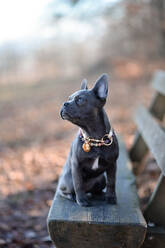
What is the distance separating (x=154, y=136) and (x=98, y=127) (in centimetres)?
84

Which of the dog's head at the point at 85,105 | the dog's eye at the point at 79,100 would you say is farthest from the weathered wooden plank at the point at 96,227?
the dog's eye at the point at 79,100

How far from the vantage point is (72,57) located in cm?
1141

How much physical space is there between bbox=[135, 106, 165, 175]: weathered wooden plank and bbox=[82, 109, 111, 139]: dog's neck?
482 mm

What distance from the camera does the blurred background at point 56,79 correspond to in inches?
156

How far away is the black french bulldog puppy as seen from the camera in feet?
6.68

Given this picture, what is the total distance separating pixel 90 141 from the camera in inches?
83.0

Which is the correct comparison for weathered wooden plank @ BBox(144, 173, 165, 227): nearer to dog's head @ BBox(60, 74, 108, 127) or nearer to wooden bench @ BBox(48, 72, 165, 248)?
wooden bench @ BBox(48, 72, 165, 248)

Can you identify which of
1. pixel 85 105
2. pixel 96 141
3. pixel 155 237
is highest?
pixel 85 105

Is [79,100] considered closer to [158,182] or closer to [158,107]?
[158,182]

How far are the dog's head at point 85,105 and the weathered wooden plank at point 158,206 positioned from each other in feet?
2.46

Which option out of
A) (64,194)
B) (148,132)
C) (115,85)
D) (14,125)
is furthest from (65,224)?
(115,85)

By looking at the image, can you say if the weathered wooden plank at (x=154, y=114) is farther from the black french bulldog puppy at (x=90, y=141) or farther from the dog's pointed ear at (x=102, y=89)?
the dog's pointed ear at (x=102, y=89)

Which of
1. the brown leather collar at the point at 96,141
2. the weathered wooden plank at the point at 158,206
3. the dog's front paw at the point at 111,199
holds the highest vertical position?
the brown leather collar at the point at 96,141

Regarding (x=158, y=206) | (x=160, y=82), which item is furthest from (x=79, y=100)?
(x=160, y=82)
